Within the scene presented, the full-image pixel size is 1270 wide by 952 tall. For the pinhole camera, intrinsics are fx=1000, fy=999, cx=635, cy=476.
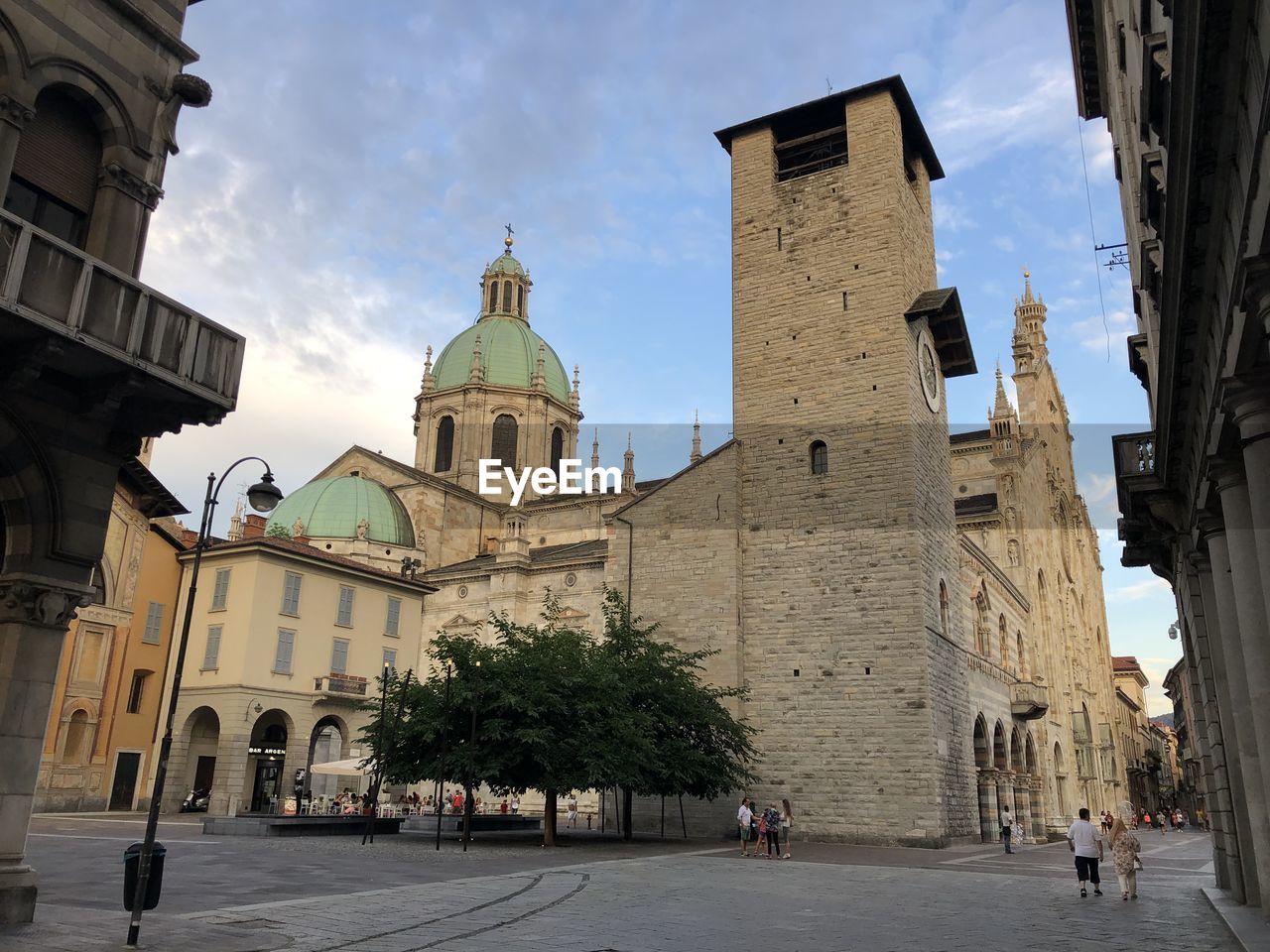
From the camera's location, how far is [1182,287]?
9.14 m

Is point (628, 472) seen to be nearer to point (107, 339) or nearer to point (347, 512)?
point (347, 512)

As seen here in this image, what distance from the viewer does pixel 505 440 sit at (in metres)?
63.8

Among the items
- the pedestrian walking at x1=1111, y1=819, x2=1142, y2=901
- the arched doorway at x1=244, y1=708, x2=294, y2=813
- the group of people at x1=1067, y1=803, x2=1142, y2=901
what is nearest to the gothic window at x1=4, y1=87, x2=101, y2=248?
the group of people at x1=1067, y1=803, x2=1142, y2=901

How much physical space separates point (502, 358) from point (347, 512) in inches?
652

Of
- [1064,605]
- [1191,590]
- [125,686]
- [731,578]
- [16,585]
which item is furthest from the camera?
[1064,605]

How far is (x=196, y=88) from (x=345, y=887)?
10023mm

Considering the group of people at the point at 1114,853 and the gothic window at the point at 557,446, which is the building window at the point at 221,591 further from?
the group of people at the point at 1114,853

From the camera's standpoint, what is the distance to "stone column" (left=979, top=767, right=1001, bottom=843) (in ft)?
99.6

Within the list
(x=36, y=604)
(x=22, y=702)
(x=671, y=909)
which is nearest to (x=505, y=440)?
(x=671, y=909)

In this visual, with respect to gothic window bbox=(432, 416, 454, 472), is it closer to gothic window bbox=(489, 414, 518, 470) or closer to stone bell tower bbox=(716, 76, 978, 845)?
gothic window bbox=(489, 414, 518, 470)

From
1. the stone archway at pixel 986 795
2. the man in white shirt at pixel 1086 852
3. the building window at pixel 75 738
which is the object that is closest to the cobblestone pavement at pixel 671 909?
the man in white shirt at pixel 1086 852

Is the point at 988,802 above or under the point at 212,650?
under

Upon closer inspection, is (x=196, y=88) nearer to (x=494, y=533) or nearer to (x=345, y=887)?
(x=345, y=887)

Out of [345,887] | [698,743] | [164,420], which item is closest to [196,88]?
[164,420]
